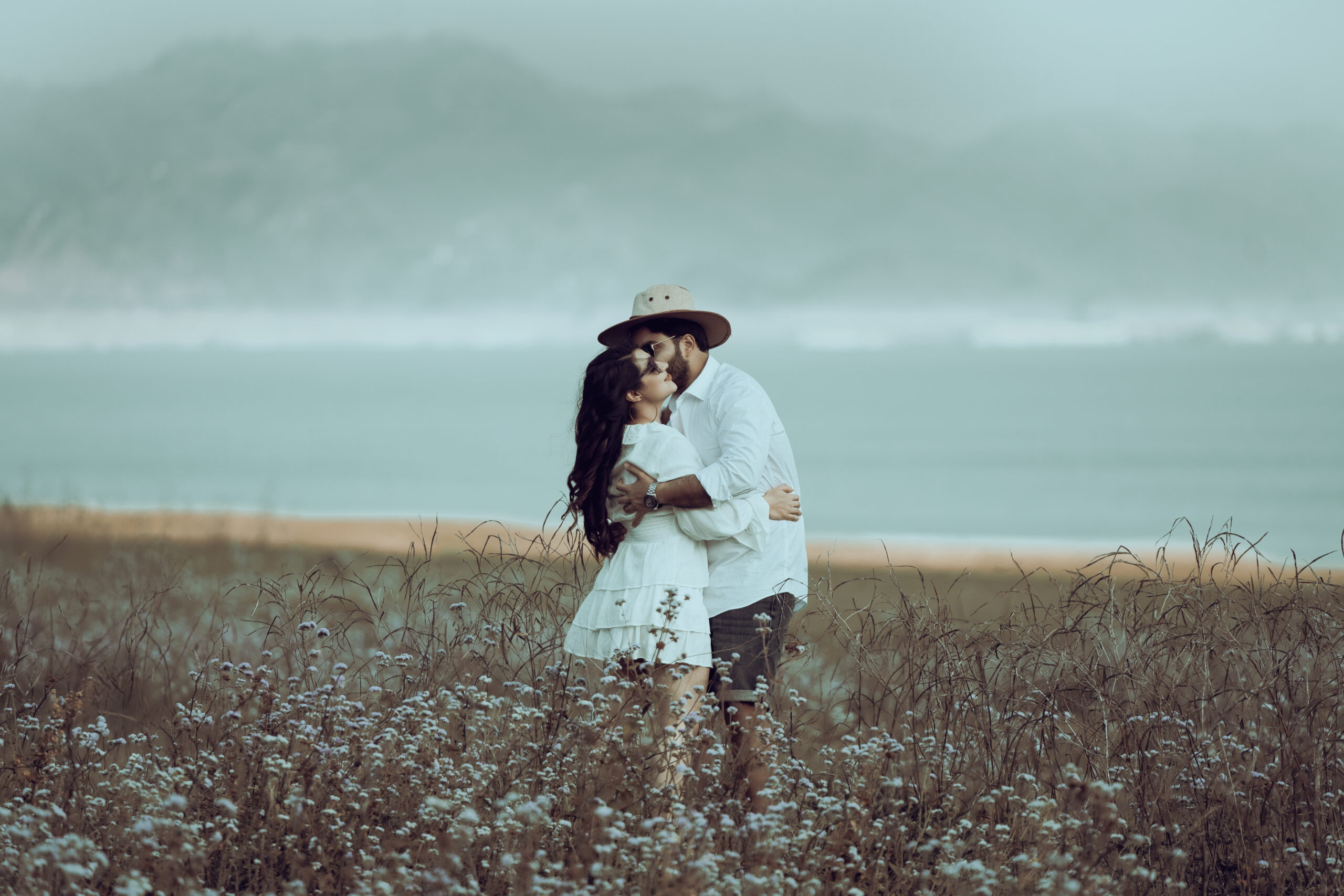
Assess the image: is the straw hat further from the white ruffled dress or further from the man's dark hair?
the white ruffled dress

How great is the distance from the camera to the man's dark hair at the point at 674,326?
4.91 metres

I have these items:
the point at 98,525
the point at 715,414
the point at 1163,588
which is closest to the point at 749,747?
the point at 715,414

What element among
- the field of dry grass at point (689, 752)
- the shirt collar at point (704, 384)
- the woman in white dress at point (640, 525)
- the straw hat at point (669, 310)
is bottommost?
the field of dry grass at point (689, 752)

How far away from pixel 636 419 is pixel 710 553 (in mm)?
666

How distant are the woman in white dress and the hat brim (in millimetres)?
392

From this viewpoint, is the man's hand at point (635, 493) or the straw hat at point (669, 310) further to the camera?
the straw hat at point (669, 310)

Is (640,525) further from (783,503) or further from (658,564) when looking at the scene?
(783,503)

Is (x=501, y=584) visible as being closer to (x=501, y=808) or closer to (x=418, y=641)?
(x=418, y=641)

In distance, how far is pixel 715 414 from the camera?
4.67 m

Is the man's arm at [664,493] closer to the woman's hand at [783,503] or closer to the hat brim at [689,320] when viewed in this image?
the woman's hand at [783,503]

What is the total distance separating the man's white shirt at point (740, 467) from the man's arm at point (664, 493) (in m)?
0.04

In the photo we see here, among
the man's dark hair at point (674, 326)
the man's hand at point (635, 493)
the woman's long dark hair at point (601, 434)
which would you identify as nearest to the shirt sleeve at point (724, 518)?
the man's hand at point (635, 493)

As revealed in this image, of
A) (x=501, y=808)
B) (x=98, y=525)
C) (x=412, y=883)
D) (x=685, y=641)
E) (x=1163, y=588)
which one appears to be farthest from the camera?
(x=98, y=525)

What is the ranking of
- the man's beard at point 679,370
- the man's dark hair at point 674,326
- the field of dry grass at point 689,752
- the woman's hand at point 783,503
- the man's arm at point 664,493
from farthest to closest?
the man's dark hair at point 674,326 → the man's beard at point 679,370 → the woman's hand at point 783,503 → the man's arm at point 664,493 → the field of dry grass at point 689,752
